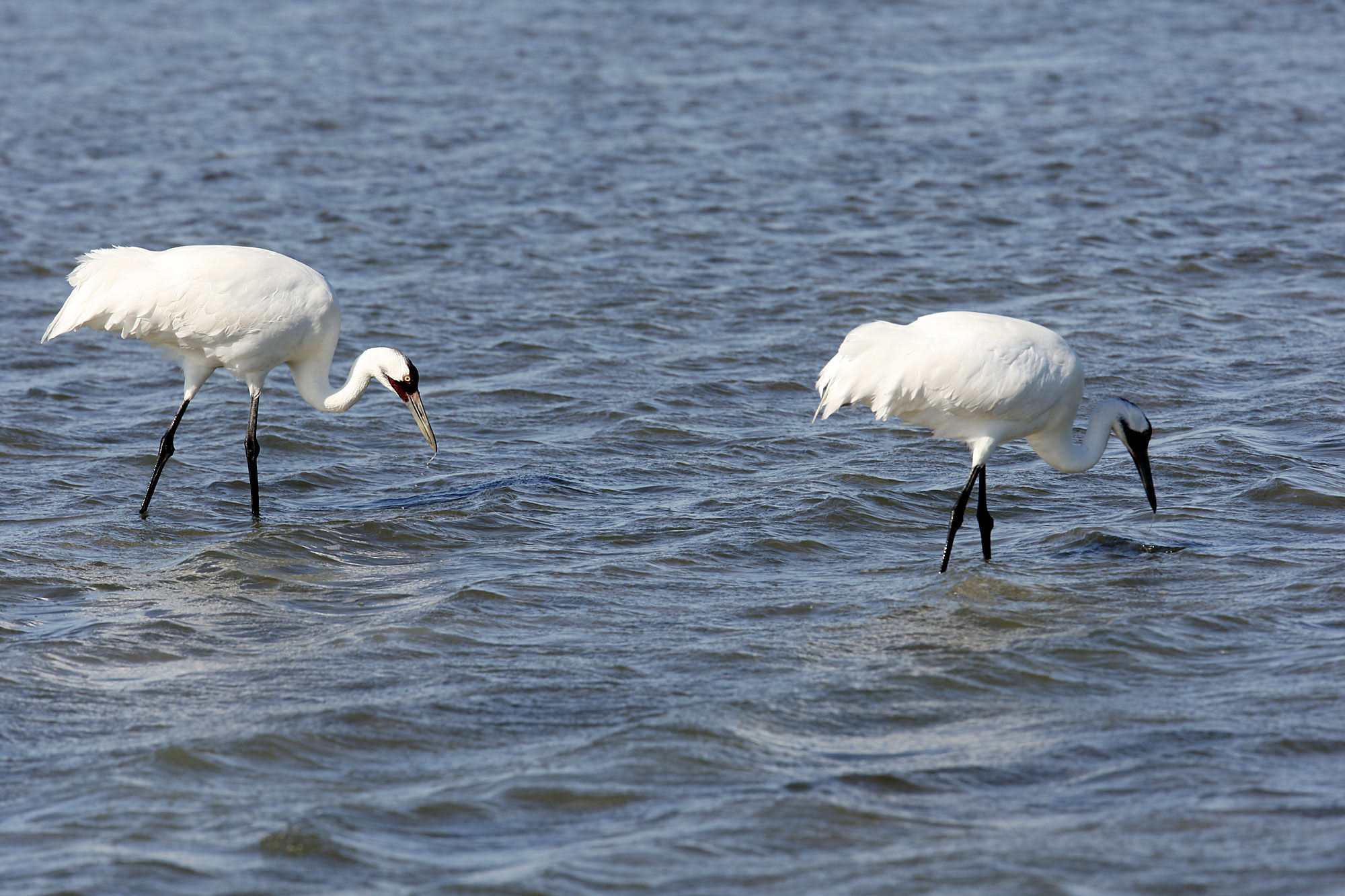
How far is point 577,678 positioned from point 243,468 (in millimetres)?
3927

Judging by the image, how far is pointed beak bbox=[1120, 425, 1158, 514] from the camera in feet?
24.5

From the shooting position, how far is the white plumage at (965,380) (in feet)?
22.5

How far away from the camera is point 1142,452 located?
751 cm

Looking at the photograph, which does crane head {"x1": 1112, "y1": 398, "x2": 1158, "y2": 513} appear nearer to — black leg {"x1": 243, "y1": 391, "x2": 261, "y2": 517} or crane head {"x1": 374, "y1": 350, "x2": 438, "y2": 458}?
crane head {"x1": 374, "y1": 350, "x2": 438, "y2": 458}

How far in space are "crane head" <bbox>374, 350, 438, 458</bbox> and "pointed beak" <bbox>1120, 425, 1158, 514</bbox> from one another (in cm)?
376

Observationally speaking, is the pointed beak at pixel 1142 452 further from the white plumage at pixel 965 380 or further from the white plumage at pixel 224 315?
the white plumage at pixel 224 315

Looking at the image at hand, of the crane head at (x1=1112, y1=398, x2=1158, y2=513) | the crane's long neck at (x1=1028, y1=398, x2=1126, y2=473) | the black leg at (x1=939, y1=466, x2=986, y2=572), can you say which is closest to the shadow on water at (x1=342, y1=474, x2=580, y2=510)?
the black leg at (x1=939, y1=466, x2=986, y2=572)

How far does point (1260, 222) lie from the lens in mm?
13188

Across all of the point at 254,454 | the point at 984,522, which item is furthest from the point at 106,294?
the point at 984,522

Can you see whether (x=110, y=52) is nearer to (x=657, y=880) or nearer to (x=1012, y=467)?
(x=1012, y=467)

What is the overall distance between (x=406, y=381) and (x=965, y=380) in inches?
125

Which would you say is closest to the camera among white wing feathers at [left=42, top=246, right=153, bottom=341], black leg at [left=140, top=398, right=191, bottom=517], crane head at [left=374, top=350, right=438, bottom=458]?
black leg at [left=140, top=398, right=191, bottom=517]

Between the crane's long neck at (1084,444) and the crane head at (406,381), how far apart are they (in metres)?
3.32

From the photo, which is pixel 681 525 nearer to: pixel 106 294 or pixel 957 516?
pixel 957 516
